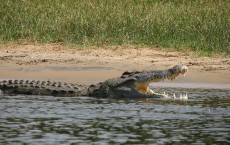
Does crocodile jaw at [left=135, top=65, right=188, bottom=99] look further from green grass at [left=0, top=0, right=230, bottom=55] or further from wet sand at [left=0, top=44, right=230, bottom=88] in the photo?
green grass at [left=0, top=0, right=230, bottom=55]

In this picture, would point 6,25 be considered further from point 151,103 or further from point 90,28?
point 151,103

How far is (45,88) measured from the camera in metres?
15.0

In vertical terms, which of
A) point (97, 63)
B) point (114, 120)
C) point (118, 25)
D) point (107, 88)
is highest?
point (118, 25)

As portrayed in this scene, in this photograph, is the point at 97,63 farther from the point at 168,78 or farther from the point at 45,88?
the point at 168,78

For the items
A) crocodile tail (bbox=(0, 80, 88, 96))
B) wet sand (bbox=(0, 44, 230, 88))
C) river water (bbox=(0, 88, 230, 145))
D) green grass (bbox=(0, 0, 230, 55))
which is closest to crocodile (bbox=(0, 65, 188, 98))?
crocodile tail (bbox=(0, 80, 88, 96))

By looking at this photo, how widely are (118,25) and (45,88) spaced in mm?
5726

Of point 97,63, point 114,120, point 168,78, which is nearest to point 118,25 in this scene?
point 97,63

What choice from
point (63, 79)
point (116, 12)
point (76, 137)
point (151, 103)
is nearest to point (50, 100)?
point (151, 103)

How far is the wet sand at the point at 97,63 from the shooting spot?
16.8 metres

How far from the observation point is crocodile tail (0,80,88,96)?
14945mm

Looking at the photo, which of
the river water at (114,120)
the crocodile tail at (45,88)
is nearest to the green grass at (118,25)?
the crocodile tail at (45,88)

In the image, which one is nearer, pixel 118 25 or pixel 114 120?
pixel 114 120

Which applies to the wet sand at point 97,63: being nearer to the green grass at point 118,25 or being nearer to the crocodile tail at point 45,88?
the green grass at point 118,25

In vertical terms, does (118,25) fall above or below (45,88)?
above
